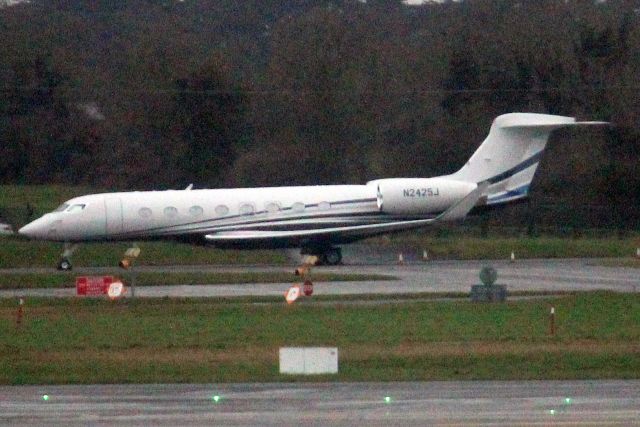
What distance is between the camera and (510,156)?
4769 centimetres

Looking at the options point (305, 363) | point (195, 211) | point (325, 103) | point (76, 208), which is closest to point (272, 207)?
point (195, 211)

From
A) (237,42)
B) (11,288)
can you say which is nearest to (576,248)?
(11,288)

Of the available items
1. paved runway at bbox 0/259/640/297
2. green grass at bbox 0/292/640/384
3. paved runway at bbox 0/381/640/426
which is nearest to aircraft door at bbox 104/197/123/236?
paved runway at bbox 0/259/640/297

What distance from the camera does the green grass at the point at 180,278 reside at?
1505 inches

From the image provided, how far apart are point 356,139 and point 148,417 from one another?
181 ft

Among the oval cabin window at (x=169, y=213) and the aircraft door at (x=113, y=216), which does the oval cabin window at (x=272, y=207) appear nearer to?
the oval cabin window at (x=169, y=213)

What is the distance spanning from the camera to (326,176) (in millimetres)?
68000

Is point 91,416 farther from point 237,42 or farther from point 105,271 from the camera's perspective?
point 237,42

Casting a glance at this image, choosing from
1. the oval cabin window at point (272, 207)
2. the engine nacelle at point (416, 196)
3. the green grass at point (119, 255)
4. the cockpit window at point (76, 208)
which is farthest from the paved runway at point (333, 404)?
the green grass at point (119, 255)

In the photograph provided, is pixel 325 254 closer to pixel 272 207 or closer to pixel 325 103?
pixel 272 207

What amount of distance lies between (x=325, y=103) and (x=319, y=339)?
1761 inches

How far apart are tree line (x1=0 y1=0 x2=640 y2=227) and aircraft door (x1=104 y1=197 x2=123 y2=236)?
22.7 m

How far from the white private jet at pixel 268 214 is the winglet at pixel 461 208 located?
0.03 meters

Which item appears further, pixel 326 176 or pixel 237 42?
pixel 237 42
